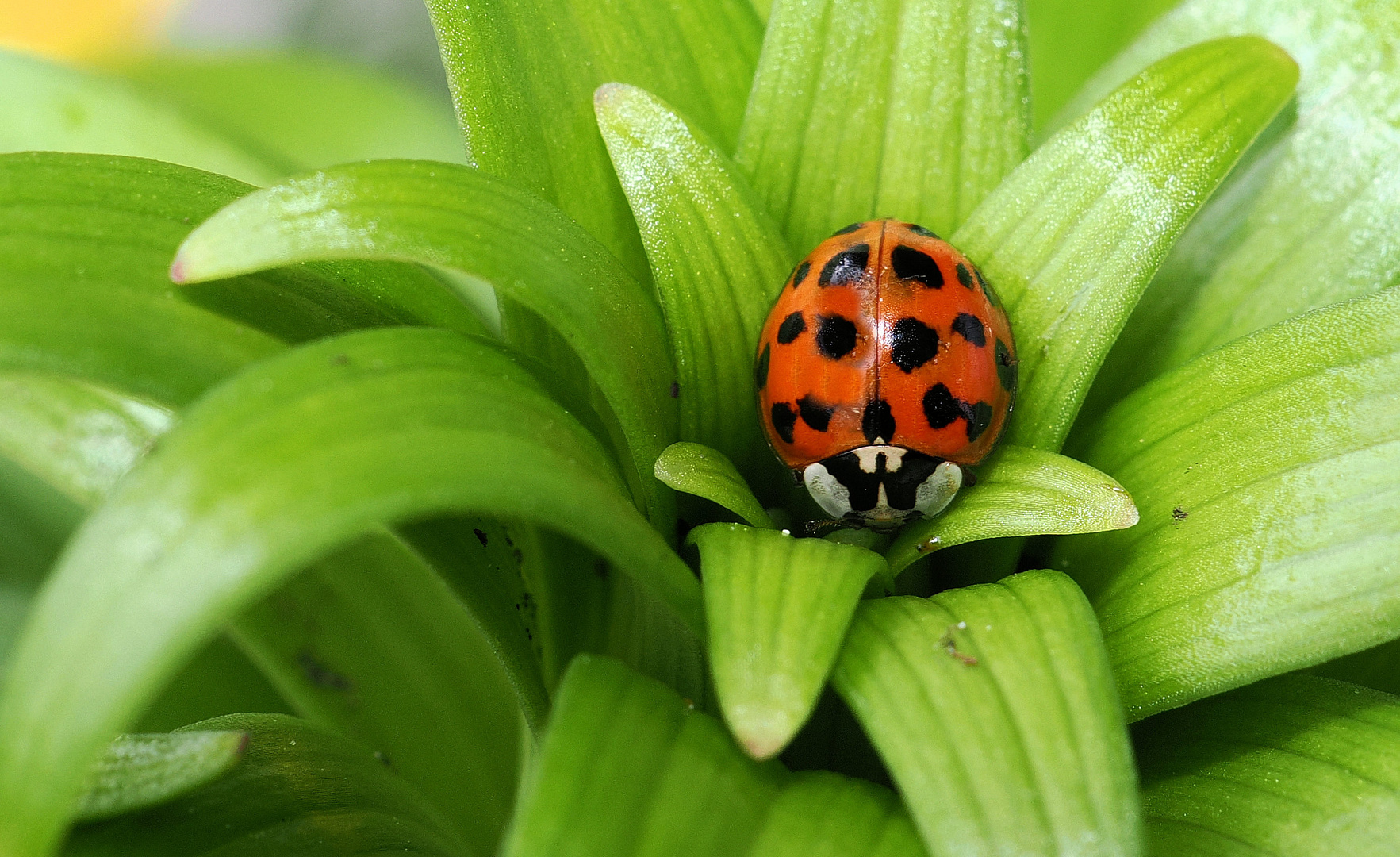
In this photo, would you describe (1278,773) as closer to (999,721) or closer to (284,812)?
(999,721)

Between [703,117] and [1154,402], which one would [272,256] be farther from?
[1154,402]

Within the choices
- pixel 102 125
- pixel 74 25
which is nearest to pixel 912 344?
pixel 102 125

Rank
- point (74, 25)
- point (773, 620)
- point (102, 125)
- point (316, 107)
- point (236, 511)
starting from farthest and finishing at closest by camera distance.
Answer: point (74, 25) → point (316, 107) → point (102, 125) → point (773, 620) → point (236, 511)

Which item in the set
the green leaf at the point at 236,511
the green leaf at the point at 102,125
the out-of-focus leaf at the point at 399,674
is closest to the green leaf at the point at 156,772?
the green leaf at the point at 236,511

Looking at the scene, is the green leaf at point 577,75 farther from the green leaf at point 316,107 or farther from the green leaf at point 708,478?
the green leaf at point 316,107

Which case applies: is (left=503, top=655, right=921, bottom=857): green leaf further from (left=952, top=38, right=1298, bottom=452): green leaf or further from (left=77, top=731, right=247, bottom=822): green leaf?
(left=952, top=38, right=1298, bottom=452): green leaf
